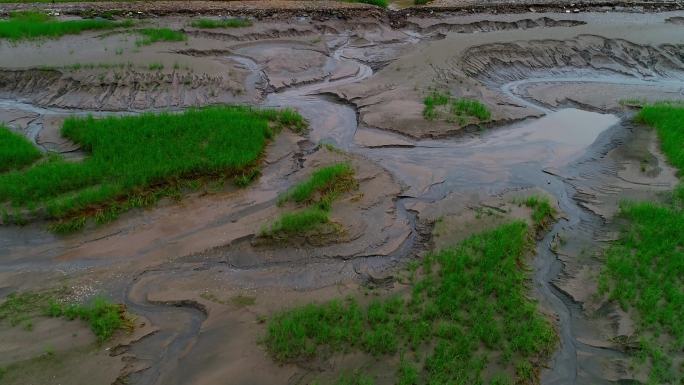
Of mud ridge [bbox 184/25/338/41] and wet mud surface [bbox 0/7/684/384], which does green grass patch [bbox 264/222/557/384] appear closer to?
wet mud surface [bbox 0/7/684/384]

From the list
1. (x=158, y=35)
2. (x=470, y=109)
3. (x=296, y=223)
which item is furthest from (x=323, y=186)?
(x=158, y=35)

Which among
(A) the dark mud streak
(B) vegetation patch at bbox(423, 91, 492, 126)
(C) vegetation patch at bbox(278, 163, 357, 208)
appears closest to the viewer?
(A) the dark mud streak

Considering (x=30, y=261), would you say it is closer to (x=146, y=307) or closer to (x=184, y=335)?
(x=146, y=307)

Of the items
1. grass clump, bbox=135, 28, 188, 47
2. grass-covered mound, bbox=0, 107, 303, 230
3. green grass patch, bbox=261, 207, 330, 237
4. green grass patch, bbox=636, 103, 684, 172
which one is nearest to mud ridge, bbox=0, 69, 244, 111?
grass-covered mound, bbox=0, 107, 303, 230

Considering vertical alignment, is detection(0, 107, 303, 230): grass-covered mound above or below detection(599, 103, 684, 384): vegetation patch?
above

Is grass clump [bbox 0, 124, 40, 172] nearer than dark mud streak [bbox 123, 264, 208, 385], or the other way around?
dark mud streak [bbox 123, 264, 208, 385]

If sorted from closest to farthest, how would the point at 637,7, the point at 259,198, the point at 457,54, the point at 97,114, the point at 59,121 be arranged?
the point at 259,198 → the point at 59,121 → the point at 97,114 → the point at 457,54 → the point at 637,7

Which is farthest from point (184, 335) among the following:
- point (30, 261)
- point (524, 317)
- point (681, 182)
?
point (681, 182)

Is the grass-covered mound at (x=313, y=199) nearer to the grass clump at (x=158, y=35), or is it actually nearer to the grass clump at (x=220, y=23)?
the grass clump at (x=158, y=35)
